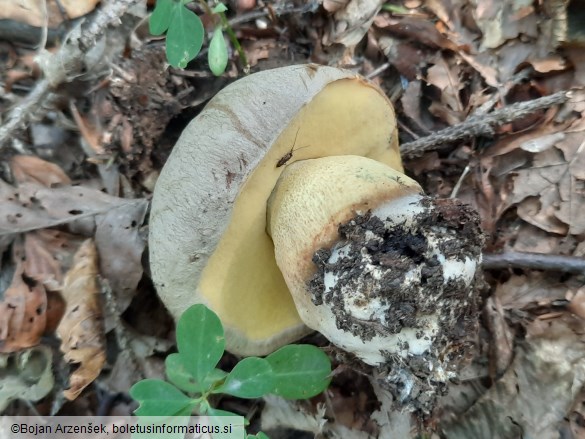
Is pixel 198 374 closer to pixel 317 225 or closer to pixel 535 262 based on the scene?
pixel 317 225

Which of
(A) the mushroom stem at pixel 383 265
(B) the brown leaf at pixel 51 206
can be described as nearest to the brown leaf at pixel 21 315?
(B) the brown leaf at pixel 51 206

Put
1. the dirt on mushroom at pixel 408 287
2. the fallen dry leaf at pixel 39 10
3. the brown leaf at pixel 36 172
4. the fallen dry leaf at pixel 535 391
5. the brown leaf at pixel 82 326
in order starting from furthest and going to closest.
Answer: the fallen dry leaf at pixel 39 10 < the brown leaf at pixel 36 172 < the brown leaf at pixel 82 326 < the fallen dry leaf at pixel 535 391 < the dirt on mushroom at pixel 408 287

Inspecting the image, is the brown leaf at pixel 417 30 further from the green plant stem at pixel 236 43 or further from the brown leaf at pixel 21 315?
the brown leaf at pixel 21 315

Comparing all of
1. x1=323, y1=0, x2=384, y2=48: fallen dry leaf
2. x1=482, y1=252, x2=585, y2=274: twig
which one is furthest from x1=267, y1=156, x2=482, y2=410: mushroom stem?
x1=323, y1=0, x2=384, y2=48: fallen dry leaf

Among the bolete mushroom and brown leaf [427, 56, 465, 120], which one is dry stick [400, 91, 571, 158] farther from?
the bolete mushroom

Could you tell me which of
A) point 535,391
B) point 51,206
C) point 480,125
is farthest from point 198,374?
point 480,125

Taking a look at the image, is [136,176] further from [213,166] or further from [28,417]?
[28,417]

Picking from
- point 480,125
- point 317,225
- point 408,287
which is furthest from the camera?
point 480,125
